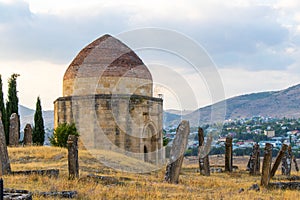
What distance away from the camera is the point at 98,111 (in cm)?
2706

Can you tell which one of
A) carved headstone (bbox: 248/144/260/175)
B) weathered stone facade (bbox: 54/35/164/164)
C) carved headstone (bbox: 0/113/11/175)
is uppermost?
weathered stone facade (bbox: 54/35/164/164)

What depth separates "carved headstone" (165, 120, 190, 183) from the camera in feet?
47.9

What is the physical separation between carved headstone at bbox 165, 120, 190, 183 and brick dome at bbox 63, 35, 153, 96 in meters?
12.6

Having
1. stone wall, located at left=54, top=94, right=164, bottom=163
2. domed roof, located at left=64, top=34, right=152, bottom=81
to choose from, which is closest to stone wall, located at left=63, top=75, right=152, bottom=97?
domed roof, located at left=64, top=34, right=152, bottom=81

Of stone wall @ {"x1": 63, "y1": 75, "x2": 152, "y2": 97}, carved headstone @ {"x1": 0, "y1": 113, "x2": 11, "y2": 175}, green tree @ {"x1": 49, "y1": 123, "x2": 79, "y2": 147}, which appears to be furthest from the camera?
stone wall @ {"x1": 63, "y1": 75, "x2": 152, "y2": 97}

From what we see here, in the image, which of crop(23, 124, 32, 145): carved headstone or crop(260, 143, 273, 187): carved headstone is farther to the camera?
crop(23, 124, 32, 145): carved headstone

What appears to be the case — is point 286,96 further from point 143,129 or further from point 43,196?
point 43,196

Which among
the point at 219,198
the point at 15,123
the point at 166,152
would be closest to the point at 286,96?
the point at 166,152

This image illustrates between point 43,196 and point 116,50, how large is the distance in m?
20.4

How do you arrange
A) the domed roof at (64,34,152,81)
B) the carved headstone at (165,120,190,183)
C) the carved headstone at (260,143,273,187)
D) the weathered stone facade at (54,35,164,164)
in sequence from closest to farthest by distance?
the carved headstone at (260,143,273,187)
the carved headstone at (165,120,190,183)
the weathered stone facade at (54,35,164,164)
the domed roof at (64,34,152,81)

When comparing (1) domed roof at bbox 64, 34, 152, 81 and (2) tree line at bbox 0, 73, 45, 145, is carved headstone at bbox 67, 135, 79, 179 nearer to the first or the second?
(1) domed roof at bbox 64, 34, 152, 81

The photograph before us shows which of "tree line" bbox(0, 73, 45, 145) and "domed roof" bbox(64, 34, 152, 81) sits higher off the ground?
"domed roof" bbox(64, 34, 152, 81)

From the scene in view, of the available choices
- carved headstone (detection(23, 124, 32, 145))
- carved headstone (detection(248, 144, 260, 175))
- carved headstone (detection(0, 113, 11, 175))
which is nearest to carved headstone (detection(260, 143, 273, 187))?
carved headstone (detection(248, 144, 260, 175))

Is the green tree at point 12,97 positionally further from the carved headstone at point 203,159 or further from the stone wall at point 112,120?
the carved headstone at point 203,159
